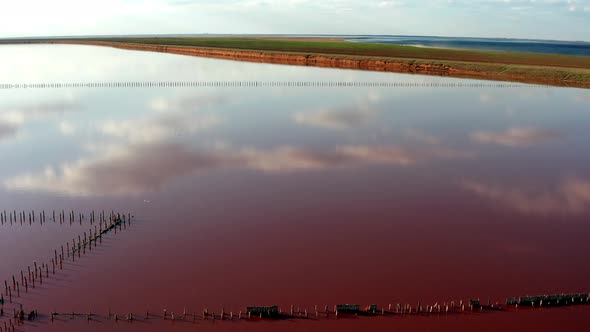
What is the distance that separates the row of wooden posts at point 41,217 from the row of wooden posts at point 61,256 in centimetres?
13

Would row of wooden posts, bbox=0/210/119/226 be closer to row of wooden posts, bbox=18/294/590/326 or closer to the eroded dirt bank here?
row of wooden posts, bbox=18/294/590/326

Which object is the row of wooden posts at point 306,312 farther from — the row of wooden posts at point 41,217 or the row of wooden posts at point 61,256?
the row of wooden posts at point 41,217

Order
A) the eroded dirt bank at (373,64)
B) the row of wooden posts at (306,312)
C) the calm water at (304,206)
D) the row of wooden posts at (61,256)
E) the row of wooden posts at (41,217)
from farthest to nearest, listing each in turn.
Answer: the eroded dirt bank at (373,64)
the row of wooden posts at (41,217)
the calm water at (304,206)
the row of wooden posts at (61,256)
the row of wooden posts at (306,312)

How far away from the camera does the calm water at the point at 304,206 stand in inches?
447

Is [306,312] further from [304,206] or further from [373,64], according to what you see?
[373,64]

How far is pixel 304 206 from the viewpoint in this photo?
1622cm

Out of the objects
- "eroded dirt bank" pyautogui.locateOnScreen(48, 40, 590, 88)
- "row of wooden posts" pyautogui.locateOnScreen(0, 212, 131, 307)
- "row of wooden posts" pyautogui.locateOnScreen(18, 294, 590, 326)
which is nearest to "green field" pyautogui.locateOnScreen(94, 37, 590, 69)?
"eroded dirt bank" pyautogui.locateOnScreen(48, 40, 590, 88)

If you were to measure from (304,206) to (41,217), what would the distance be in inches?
297

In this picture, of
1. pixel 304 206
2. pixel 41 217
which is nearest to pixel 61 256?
pixel 41 217

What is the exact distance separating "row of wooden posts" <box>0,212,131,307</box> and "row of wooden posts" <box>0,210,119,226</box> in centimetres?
13

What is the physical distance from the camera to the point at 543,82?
1955 inches

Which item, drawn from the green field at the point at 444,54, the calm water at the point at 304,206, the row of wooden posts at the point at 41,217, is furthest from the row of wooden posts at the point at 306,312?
the green field at the point at 444,54

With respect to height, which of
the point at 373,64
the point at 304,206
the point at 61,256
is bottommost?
the point at 61,256

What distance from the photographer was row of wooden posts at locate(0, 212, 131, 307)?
1123cm
